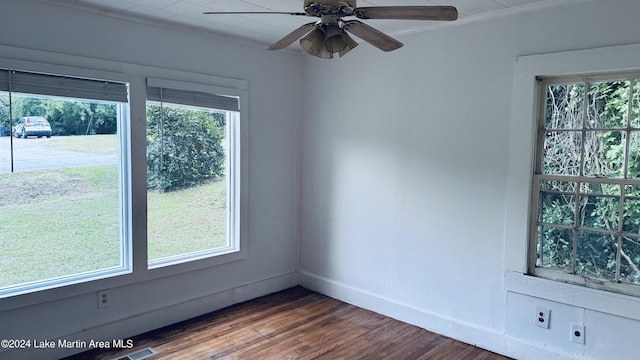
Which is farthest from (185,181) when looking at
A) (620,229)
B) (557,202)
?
(620,229)

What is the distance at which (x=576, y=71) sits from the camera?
2.68m

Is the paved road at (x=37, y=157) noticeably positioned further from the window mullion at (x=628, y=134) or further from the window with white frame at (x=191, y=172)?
the window mullion at (x=628, y=134)

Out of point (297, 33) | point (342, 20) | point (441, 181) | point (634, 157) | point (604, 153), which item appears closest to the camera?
point (342, 20)

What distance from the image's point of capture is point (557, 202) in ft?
9.45

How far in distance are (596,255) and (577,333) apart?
1.66 feet

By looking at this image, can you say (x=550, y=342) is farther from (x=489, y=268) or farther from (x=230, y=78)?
(x=230, y=78)

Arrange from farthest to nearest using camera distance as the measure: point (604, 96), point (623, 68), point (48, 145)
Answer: point (48, 145)
point (604, 96)
point (623, 68)

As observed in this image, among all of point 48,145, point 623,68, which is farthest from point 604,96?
point 48,145

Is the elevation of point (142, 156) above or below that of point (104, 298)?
above

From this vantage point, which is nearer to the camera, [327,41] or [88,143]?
[327,41]

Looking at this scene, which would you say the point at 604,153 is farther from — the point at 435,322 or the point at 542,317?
the point at 435,322

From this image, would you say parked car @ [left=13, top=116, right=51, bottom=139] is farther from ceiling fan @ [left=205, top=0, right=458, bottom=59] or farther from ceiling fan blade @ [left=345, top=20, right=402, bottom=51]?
ceiling fan blade @ [left=345, top=20, right=402, bottom=51]

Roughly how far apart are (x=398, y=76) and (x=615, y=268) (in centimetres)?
204

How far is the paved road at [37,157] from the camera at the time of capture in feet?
8.96
